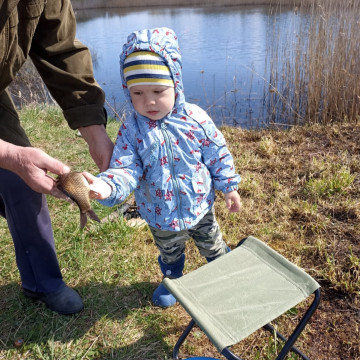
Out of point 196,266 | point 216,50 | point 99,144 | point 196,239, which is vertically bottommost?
point 196,266

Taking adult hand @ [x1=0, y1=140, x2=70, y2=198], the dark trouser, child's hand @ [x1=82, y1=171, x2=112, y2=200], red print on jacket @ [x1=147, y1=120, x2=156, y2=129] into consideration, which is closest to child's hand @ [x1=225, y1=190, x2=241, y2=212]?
red print on jacket @ [x1=147, y1=120, x2=156, y2=129]

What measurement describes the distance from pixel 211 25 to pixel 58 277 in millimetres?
11725

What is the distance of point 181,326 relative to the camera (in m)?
2.27

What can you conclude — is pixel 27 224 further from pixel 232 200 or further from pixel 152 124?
pixel 232 200

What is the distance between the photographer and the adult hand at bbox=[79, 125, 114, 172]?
220 centimetres

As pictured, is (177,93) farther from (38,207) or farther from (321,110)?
(321,110)

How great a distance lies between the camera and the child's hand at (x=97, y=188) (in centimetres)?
170

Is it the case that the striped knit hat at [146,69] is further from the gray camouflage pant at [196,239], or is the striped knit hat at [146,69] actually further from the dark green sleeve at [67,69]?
the gray camouflage pant at [196,239]

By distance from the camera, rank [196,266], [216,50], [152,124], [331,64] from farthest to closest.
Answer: [216,50]
[331,64]
[196,266]
[152,124]

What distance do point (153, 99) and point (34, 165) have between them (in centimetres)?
63

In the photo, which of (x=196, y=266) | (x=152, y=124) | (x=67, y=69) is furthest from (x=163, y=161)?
(x=196, y=266)

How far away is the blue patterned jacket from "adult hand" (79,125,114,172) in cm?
28

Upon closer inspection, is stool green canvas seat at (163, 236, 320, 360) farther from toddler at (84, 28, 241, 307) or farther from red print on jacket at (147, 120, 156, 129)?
red print on jacket at (147, 120, 156, 129)

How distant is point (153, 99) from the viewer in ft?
5.89
